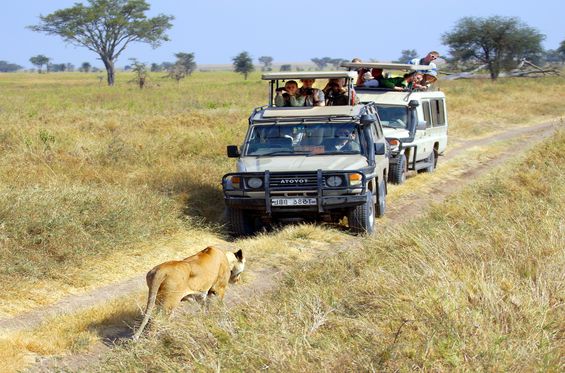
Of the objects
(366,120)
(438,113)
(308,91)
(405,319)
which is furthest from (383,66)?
(405,319)

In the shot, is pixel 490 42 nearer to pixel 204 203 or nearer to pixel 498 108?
pixel 498 108

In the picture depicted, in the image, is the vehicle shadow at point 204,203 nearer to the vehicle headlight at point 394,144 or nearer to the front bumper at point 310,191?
the front bumper at point 310,191

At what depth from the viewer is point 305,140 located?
10961 mm

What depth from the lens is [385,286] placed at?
568cm

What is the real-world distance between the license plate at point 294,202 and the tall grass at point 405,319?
2914mm

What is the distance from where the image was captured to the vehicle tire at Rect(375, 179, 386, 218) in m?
11.6

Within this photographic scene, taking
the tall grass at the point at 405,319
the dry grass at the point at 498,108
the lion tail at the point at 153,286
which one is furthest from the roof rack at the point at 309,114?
the dry grass at the point at 498,108

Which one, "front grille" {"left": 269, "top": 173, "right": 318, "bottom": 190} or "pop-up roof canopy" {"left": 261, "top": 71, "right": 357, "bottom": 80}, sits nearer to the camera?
"front grille" {"left": 269, "top": 173, "right": 318, "bottom": 190}

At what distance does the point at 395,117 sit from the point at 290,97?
3577 millimetres

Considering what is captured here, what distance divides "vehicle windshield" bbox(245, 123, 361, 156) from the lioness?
4.01m

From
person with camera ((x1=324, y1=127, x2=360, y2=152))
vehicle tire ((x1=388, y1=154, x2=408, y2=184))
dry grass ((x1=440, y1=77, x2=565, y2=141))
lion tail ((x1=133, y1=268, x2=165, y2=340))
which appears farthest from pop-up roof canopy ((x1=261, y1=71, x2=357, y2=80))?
dry grass ((x1=440, y1=77, x2=565, y2=141))

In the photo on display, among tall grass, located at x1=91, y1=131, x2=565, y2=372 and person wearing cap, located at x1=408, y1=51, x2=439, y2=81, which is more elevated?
person wearing cap, located at x1=408, y1=51, x2=439, y2=81

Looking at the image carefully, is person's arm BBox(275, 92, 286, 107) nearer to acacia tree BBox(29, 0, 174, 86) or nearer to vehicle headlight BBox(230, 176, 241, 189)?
vehicle headlight BBox(230, 176, 241, 189)

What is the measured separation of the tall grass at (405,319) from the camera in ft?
14.6
